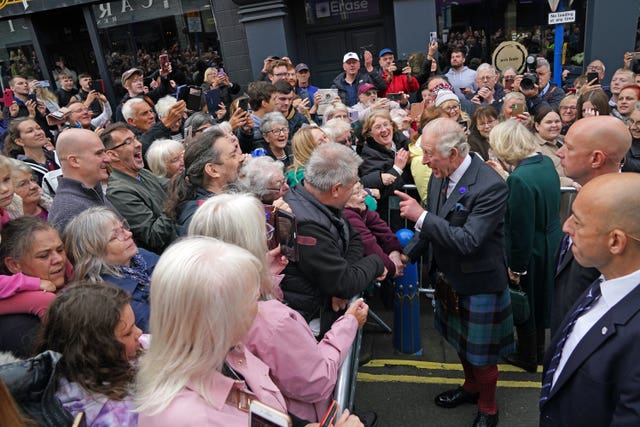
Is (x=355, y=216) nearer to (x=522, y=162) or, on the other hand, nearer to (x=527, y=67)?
(x=522, y=162)

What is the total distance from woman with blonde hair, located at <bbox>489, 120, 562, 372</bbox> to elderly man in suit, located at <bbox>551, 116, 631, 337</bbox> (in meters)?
0.69

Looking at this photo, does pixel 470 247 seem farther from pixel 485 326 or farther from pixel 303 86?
pixel 303 86

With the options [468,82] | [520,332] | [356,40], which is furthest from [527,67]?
[520,332]

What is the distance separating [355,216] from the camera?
3398 mm

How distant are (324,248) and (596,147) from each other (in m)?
1.64

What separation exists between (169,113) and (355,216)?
244 cm

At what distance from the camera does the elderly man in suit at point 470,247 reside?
9.62 ft

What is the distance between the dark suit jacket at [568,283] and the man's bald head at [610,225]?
17.8 inches

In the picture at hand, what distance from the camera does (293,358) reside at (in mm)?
1956

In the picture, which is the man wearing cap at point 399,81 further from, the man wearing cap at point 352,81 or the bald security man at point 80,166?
the bald security man at point 80,166

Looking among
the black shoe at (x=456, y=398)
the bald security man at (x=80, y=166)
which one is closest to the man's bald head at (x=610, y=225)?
the black shoe at (x=456, y=398)

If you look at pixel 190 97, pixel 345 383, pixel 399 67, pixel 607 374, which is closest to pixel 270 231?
pixel 345 383

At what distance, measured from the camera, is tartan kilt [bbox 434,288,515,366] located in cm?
312

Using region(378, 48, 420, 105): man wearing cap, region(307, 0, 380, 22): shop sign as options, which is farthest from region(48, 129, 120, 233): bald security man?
region(307, 0, 380, 22): shop sign
